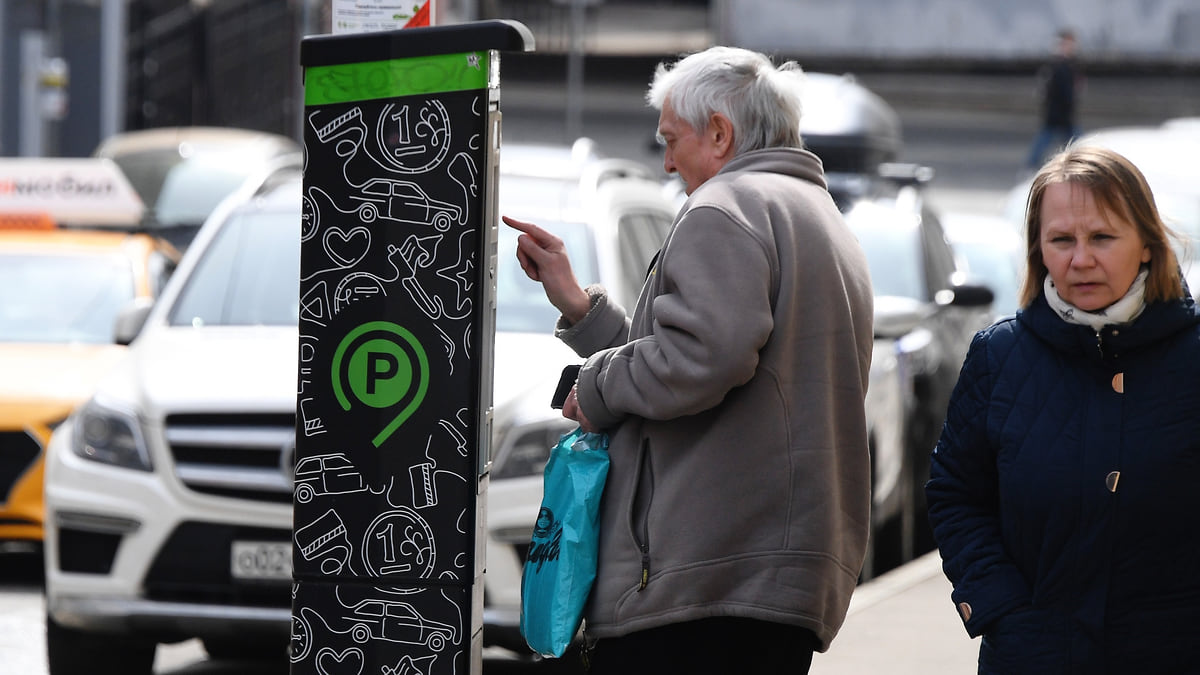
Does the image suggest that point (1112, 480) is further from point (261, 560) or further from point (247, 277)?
point (247, 277)

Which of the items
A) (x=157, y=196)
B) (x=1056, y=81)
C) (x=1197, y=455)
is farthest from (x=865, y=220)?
(x=1056, y=81)

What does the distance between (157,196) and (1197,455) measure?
16024 millimetres

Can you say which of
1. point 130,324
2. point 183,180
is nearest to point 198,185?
point 183,180

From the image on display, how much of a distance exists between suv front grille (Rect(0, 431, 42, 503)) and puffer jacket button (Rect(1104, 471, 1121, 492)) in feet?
21.3

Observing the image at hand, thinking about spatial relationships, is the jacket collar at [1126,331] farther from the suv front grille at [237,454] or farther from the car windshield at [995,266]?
the car windshield at [995,266]

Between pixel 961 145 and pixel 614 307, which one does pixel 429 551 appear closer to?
pixel 614 307

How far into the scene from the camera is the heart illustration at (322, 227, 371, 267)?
396 cm

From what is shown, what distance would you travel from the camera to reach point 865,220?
10.8 metres

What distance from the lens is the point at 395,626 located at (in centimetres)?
399

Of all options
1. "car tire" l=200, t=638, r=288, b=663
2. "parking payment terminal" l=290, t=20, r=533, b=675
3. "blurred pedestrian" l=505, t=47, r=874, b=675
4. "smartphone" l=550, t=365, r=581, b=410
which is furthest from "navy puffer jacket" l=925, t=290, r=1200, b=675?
"car tire" l=200, t=638, r=288, b=663

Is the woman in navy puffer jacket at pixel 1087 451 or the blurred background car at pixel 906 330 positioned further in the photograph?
the blurred background car at pixel 906 330

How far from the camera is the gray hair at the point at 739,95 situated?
362 cm

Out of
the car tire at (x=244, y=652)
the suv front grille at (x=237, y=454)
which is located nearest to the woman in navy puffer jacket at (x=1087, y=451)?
the suv front grille at (x=237, y=454)

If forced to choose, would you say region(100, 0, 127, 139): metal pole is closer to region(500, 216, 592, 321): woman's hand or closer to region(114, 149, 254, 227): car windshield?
region(114, 149, 254, 227): car windshield
